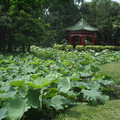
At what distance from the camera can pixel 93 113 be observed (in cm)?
269

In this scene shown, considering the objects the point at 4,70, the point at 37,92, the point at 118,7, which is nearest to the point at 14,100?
the point at 37,92

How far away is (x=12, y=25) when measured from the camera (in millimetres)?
13133

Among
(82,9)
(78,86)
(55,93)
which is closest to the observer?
(55,93)

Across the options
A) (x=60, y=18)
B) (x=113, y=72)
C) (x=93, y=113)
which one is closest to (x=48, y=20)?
(x=60, y=18)

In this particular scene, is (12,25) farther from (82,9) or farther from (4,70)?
(82,9)

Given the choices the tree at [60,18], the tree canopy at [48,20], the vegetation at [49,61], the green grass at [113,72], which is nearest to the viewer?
the vegetation at [49,61]

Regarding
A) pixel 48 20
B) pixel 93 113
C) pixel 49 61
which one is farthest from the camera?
pixel 48 20

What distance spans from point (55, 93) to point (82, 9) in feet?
94.6

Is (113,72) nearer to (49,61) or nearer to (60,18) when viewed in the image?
(49,61)

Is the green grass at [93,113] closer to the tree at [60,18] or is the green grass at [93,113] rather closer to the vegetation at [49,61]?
the vegetation at [49,61]

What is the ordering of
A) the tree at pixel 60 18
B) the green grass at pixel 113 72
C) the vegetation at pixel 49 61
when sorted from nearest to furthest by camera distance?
the vegetation at pixel 49 61, the green grass at pixel 113 72, the tree at pixel 60 18

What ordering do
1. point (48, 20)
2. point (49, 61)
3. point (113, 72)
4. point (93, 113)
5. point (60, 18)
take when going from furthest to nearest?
1. point (48, 20)
2. point (60, 18)
3. point (113, 72)
4. point (49, 61)
5. point (93, 113)

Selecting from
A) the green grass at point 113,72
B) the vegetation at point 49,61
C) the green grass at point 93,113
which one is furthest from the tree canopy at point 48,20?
the green grass at point 93,113

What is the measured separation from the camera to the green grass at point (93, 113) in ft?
8.39
